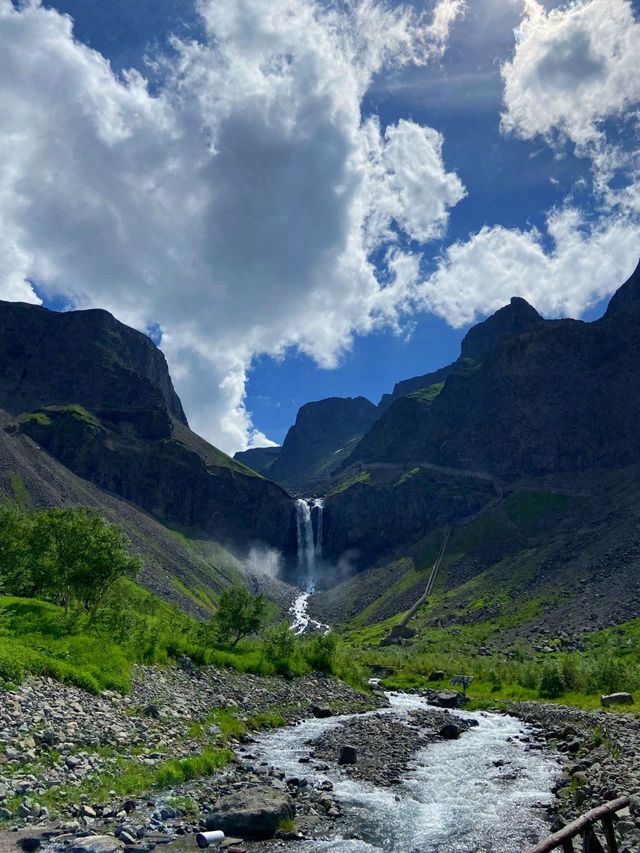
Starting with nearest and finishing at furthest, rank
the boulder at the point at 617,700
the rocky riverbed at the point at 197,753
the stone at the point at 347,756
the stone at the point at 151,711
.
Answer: the rocky riverbed at the point at 197,753, the stone at the point at 151,711, the stone at the point at 347,756, the boulder at the point at 617,700

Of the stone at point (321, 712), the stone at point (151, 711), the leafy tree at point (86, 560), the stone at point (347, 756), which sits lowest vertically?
the stone at point (321, 712)

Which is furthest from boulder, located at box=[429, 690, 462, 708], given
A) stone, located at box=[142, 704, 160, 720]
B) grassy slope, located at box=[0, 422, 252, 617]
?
grassy slope, located at box=[0, 422, 252, 617]

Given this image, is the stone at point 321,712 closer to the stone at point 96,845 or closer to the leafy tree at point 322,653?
the leafy tree at point 322,653

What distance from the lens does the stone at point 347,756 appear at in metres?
31.9

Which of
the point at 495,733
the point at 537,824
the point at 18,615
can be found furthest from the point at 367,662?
the point at 537,824

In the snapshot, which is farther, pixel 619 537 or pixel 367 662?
pixel 619 537

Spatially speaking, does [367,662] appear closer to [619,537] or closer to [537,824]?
[537,824]

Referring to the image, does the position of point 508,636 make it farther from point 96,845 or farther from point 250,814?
point 96,845

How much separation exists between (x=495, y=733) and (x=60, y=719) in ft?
119

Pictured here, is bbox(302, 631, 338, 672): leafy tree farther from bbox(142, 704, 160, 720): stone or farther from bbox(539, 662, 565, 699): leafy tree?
bbox(142, 704, 160, 720): stone

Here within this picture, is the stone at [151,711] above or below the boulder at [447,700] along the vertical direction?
above

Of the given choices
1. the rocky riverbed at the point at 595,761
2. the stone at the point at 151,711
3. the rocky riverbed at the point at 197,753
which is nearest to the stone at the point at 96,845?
the rocky riverbed at the point at 197,753

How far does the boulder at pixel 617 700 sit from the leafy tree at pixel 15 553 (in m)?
60.7

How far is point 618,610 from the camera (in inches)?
4464
